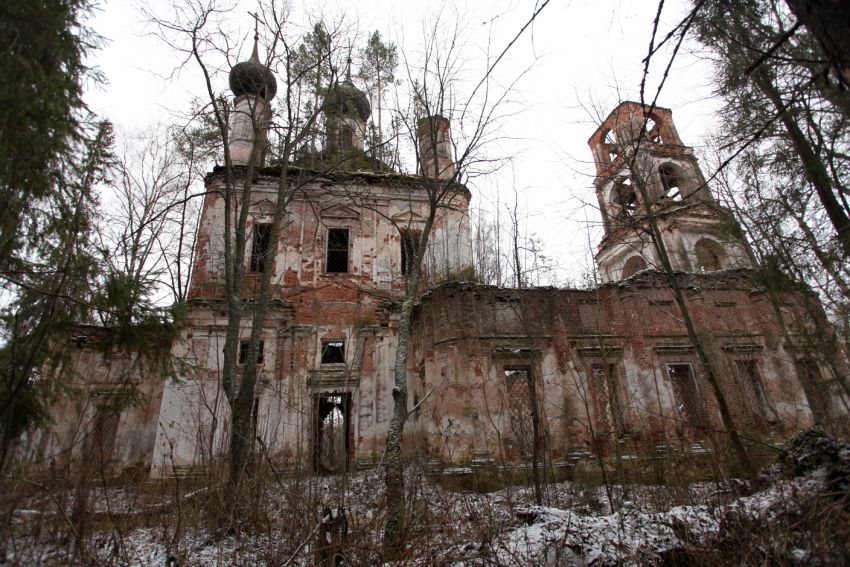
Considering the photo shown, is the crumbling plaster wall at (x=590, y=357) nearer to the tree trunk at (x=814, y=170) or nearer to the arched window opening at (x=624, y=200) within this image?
the arched window opening at (x=624, y=200)

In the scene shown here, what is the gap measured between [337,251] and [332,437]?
11934mm

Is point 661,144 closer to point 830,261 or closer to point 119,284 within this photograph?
point 830,261

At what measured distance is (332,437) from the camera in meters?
5.35

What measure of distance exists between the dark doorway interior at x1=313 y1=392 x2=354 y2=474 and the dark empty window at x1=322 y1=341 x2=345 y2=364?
110 cm

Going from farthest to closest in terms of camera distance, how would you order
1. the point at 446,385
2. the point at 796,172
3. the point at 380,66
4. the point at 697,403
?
the point at 380,66 < the point at 697,403 < the point at 446,385 < the point at 796,172

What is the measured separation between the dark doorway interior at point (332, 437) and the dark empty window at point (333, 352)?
3.61 ft

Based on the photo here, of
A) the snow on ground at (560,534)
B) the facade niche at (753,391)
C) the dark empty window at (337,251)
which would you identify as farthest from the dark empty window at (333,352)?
the facade niche at (753,391)

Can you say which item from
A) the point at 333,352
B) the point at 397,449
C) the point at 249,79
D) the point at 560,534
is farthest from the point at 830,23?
the point at 249,79

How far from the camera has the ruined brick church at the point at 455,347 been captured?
477 inches

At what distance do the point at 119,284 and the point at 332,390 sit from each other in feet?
29.2

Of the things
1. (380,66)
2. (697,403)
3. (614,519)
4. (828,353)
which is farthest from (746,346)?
(380,66)

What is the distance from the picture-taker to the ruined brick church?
12125mm

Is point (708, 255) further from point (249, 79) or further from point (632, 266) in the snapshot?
point (249, 79)

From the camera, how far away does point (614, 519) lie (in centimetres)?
448
